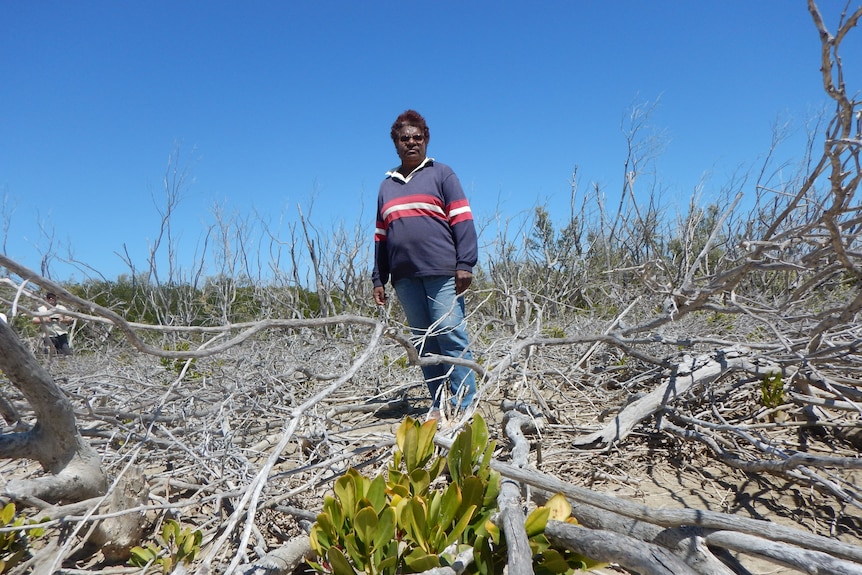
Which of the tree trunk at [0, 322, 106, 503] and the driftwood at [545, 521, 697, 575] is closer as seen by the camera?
the driftwood at [545, 521, 697, 575]

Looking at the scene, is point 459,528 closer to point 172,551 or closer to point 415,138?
point 172,551

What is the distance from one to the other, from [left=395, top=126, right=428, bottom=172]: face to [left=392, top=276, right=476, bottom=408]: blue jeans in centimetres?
67

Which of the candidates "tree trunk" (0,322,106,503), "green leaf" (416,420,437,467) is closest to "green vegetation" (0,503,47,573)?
"tree trunk" (0,322,106,503)

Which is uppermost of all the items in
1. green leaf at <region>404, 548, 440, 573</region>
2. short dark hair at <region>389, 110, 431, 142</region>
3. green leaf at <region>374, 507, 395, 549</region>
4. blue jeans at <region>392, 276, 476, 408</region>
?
short dark hair at <region>389, 110, 431, 142</region>

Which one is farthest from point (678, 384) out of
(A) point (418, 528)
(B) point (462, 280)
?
(A) point (418, 528)

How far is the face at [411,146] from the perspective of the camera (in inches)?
112

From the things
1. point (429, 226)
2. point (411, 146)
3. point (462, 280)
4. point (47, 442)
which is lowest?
point (47, 442)

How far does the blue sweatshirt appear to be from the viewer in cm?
268

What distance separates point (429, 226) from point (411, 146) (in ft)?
1.67

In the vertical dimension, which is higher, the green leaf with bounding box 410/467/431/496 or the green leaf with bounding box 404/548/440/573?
the green leaf with bounding box 410/467/431/496

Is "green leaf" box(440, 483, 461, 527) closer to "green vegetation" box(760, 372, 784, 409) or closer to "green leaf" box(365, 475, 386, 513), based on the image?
"green leaf" box(365, 475, 386, 513)

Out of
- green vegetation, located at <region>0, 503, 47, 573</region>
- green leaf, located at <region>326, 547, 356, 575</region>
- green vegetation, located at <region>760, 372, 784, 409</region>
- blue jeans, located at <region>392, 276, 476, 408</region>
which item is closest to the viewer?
green leaf, located at <region>326, 547, 356, 575</region>

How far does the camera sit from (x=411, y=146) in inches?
113

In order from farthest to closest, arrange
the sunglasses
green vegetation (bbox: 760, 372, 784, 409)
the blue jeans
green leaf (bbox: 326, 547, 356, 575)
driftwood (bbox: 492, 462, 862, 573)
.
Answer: the sunglasses
the blue jeans
green vegetation (bbox: 760, 372, 784, 409)
green leaf (bbox: 326, 547, 356, 575)
driftwood (bbox: 492, 462, 862, 573)
